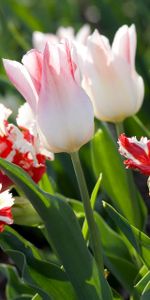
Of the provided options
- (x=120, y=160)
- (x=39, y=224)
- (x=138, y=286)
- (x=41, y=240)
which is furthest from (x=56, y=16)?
(x=138, y=286)

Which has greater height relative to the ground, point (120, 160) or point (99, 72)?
point (99, 72)

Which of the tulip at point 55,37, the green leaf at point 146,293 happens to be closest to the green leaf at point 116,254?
the green leaf at point 146,293

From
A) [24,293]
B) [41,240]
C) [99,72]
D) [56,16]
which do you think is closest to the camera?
[24,293]

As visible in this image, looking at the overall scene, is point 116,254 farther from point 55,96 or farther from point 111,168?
point 55,96

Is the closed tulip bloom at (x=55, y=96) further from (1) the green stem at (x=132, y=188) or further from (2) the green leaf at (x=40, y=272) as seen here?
(1) the green stem at (x=132, y=188)

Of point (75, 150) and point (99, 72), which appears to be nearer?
point (75, 150)

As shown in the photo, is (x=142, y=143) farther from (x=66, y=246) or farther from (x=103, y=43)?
(x=103, y=43)
